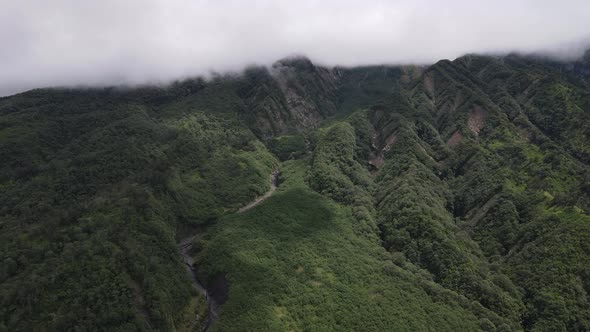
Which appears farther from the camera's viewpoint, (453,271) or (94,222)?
(453,271)

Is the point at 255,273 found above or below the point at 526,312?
above

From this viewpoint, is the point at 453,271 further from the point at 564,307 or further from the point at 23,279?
the point at 23,279

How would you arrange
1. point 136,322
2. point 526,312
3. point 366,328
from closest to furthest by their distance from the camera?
point 136,322, point 366,328, point 526,312

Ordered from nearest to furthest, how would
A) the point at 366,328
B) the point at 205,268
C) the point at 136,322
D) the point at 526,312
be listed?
the point at 136,322
the point at 366,328
the point at 526,312
the point at 205,268

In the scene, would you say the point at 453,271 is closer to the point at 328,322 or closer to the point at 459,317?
the point at 459,317

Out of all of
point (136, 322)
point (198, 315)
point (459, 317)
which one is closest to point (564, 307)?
point (459, 317)

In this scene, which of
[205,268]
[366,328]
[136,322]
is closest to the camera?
[136,322]

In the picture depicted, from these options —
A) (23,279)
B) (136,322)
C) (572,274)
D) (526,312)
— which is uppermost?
(23,279)

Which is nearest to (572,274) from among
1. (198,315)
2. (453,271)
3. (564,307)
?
(564,307)

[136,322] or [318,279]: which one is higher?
[136,322]
